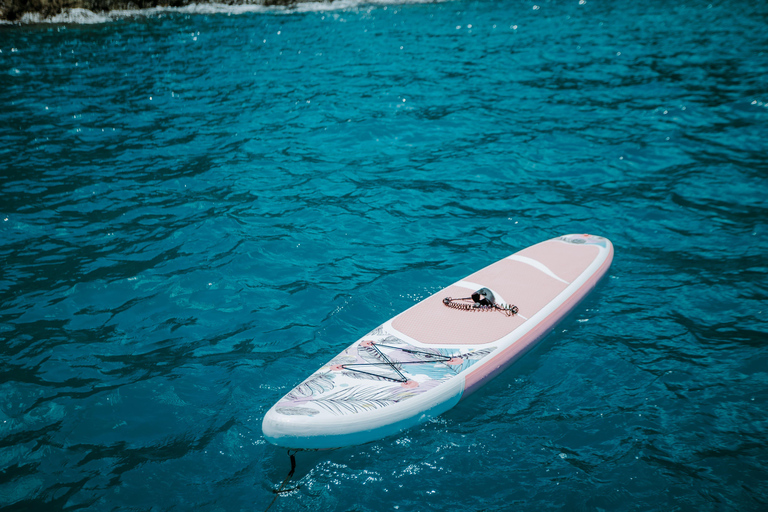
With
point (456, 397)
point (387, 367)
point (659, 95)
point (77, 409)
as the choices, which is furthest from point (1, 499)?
point (659, 95)

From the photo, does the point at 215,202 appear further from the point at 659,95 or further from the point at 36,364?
the point at 659,95

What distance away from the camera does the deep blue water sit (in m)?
4.14

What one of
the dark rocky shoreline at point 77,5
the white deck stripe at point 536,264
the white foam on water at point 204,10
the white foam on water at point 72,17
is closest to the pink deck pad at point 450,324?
the white deck stripe at point 536,264

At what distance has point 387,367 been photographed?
4699mm

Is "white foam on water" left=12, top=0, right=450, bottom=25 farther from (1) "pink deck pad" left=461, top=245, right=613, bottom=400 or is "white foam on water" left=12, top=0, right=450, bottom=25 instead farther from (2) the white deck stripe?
(1) "pink deck pad" left=461, top=245, right=613, bottom=400

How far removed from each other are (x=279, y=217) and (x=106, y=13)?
22.0 m

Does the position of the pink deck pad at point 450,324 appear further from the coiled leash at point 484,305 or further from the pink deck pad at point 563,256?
the pink deck pad at point 563,256

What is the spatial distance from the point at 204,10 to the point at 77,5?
5418 mm

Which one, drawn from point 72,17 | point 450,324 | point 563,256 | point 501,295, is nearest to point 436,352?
point 450,324

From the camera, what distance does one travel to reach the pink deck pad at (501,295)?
517 cm

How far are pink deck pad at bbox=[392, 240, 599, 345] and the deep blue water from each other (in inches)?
17.9

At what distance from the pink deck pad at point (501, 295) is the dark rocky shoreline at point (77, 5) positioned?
24.0 m

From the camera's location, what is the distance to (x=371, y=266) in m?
6.91

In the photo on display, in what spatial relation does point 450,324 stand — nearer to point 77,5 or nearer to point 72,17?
point 72,17
